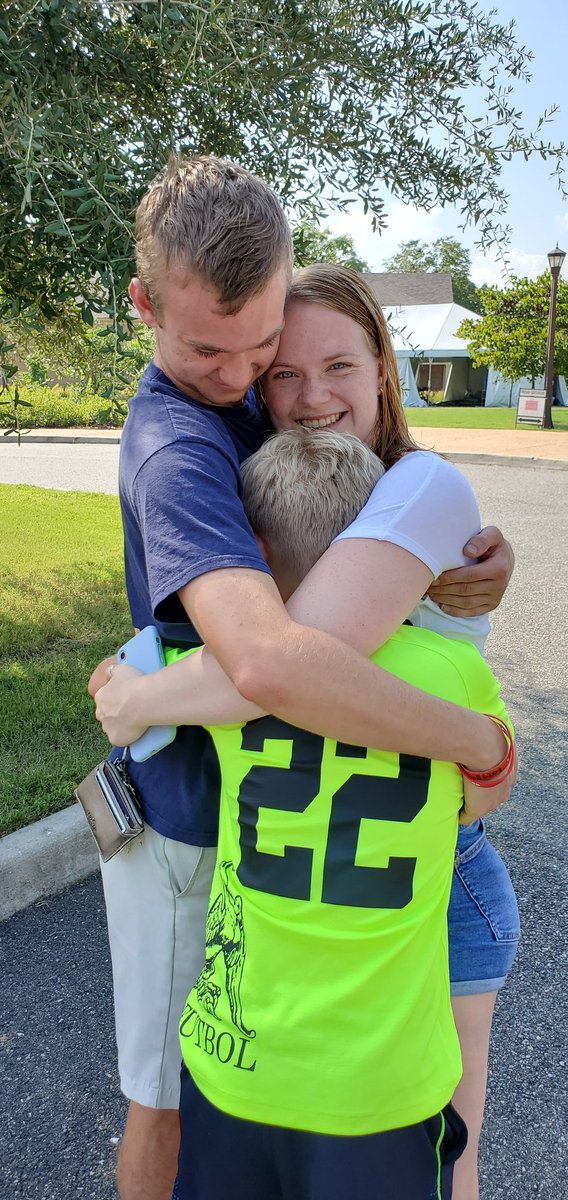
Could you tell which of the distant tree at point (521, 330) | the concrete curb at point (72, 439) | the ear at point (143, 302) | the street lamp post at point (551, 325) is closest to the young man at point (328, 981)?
the ear at point (143, 302)

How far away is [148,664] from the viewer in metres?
1.55

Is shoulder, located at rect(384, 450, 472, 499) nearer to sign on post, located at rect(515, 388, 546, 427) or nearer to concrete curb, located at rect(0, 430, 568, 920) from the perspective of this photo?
concrete curb, located at rect(0, 430, 568, 920)

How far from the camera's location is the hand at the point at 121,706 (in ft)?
4.91

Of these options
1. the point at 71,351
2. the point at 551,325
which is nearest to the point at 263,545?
the point at 71,351

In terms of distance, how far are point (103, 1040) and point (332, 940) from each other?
1740 millimetres

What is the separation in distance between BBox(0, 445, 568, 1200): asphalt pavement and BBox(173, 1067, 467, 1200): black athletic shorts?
1.09 m

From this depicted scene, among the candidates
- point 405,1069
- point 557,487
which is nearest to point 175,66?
point 405,1069

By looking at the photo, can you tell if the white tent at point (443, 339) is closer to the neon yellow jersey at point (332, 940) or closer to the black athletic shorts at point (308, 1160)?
the neon yellow jersey at point (332, 940)

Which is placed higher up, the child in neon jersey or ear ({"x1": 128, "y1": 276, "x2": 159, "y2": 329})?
ear ({"x1": 128, "y1": 276, "x2": 159, "y2": 329})

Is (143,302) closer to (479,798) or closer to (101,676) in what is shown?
(101,676)

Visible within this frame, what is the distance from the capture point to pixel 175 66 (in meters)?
3.54

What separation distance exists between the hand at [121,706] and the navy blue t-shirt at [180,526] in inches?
3.9

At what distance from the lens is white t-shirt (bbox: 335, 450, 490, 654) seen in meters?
1.32

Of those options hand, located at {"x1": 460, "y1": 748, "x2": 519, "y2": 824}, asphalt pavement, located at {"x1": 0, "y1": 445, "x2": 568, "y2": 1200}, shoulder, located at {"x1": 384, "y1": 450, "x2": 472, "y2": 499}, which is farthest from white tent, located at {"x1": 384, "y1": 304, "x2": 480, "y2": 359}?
hand, located at {"x1": 460, "y1": 748, "x2": 519, "y2": 824}
